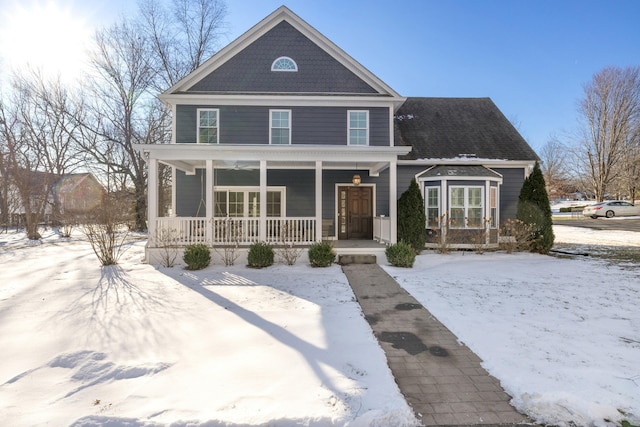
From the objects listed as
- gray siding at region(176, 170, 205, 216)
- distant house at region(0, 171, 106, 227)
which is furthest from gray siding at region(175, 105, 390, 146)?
distant house at region(0, 171, 106, 227)

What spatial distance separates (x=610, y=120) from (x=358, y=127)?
29809mm

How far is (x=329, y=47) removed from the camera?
36.0 ft

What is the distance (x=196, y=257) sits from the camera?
25.6 feet

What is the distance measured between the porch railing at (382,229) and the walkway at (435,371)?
14.0 feet

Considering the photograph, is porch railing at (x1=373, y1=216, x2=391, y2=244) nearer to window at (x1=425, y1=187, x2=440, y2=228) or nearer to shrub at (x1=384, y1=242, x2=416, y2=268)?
shrub at (x1=384, y1=242, x2=416, y2=268)

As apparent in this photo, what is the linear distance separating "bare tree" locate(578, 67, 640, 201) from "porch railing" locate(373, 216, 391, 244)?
29.9 metres

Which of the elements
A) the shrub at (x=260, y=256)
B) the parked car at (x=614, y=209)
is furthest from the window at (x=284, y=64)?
the parked car at (x=614, y=209)

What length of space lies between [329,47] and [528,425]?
38.1ft

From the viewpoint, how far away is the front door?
11336 millimetres

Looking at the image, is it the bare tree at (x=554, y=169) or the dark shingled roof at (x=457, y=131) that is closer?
the dark shingled roof at (x=457, y=131)

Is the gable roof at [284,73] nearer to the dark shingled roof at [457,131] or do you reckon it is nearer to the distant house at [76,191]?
the dark shingled roof at [457,131]

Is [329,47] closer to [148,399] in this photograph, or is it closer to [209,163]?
[209,163]

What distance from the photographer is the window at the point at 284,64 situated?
432 inches

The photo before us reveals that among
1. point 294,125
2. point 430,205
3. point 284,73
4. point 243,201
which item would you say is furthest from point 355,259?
point 284,73
